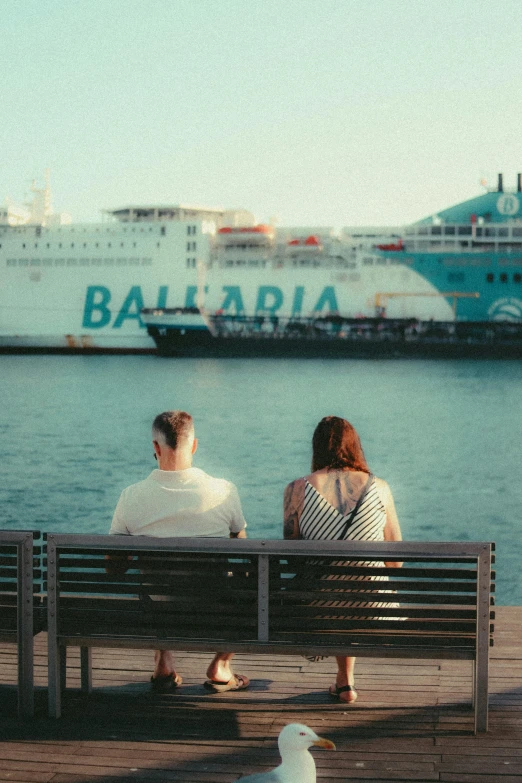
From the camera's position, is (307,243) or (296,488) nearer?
(296,488)

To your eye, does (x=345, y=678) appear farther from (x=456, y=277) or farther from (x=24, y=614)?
(x=456, y=277)

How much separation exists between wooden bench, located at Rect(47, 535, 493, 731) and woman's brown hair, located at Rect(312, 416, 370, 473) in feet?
0.89

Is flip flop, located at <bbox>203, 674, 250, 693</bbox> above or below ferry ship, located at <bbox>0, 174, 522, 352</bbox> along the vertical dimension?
below

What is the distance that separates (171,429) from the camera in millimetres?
2924

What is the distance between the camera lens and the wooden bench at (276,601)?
279cm

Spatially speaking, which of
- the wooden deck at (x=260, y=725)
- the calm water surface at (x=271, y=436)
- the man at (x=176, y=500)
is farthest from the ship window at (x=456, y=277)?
the man at (x=176, y=500)

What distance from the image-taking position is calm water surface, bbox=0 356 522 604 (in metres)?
13.0

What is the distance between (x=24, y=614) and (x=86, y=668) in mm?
256

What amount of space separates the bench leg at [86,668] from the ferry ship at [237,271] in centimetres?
4187

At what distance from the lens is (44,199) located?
51.8 metres

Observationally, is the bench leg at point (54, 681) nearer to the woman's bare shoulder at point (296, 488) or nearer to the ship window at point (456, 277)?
the woman's bare shoulder at point (296, 488)

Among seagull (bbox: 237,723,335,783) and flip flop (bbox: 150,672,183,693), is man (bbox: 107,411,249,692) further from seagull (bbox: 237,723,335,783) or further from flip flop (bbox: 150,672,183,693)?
seagull (bbox: 237,723,335,783)

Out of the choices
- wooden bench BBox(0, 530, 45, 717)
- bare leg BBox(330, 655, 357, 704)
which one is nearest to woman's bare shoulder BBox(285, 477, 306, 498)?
bare leg BBox(330, 655, 357, 704)

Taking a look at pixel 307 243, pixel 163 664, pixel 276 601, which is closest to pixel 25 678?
pixel 163 664
